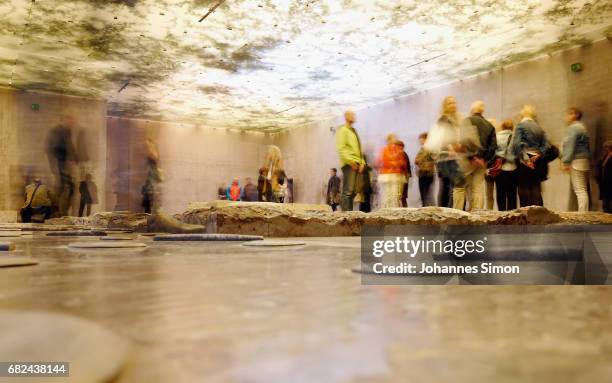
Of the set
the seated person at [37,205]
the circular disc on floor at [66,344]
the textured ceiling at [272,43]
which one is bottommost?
the circular disc on floor at [66,344]

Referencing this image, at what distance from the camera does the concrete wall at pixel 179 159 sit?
15.1 meters

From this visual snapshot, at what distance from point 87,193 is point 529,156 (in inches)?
373

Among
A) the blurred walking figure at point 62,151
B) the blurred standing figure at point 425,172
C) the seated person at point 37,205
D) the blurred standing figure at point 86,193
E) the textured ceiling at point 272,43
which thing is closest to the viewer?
the blurred walking figure at point 62,151

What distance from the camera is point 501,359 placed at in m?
0.44

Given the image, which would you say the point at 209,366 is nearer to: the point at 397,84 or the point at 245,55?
the point at 245,55

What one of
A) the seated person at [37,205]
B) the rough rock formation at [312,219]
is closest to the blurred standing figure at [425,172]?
the rough rock formation at [312,219]

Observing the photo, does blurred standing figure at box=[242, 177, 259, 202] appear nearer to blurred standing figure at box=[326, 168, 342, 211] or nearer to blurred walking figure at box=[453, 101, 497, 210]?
blurred standing figure at box=[326, 168, 342, 211]

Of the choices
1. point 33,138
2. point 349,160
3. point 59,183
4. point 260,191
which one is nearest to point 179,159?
point 33,138

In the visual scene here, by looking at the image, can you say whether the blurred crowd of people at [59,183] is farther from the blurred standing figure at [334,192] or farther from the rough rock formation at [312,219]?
the blurred standing figure at [334,192]

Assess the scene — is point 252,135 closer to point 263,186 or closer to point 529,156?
point 263,186

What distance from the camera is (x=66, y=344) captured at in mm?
463

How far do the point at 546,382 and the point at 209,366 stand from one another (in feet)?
0.90

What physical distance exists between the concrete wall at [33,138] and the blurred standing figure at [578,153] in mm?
9687

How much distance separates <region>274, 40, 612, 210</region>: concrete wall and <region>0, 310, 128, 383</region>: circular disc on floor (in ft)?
29.4
